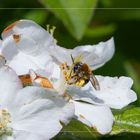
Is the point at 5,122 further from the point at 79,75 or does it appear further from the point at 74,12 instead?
the point at 74,12

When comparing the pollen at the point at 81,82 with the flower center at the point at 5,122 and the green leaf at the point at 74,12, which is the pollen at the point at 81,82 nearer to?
the flower center at the point at 5,122

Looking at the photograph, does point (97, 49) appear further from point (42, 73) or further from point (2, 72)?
point (2, 72)

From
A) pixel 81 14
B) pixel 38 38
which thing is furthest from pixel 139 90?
pixel 38 38

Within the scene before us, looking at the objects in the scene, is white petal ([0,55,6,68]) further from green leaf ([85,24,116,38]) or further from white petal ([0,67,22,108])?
green leaf ([85,24,116,38])

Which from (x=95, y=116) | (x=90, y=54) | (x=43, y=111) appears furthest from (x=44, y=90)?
(x=90, y=54)

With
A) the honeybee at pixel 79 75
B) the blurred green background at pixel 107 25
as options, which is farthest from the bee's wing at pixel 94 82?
the blurred green background at pixel 107 25
